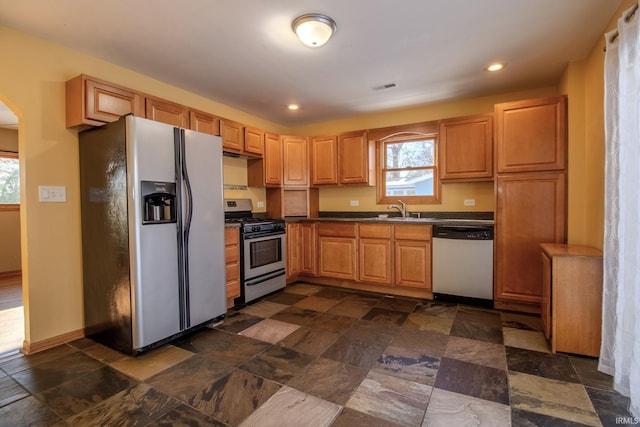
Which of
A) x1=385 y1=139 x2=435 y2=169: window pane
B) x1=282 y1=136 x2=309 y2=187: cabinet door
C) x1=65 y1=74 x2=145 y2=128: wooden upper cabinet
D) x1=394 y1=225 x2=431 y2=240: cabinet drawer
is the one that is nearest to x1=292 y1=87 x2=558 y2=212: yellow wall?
x1=385 y1=139 x2=435 y2=169: window pane

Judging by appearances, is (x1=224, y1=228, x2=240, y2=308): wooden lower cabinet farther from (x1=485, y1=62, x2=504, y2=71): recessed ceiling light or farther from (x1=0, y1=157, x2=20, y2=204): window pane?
(x1=0, y1=157, x2=20, y2=204): window pane

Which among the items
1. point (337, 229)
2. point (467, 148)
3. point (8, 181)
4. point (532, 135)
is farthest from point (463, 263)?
point (8, 181)

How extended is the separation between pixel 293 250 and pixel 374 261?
1111 mm

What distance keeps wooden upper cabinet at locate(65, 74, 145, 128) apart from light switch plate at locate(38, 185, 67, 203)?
20.7 inches

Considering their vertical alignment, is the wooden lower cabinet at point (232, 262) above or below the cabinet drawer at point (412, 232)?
below

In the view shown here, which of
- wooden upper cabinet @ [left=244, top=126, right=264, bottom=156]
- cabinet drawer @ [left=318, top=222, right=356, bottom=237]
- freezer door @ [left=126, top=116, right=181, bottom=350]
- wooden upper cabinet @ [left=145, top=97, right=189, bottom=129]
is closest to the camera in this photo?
freezer door @ [left=126, top=116, right=181, bottom=350]

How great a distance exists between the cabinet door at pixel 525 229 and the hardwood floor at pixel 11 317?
4.34 m

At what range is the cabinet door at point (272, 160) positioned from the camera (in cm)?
417

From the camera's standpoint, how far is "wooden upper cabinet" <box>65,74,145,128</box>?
2.36 metres

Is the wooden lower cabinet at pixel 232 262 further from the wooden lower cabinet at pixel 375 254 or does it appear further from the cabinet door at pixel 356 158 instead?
the cabinet door at pixel 356 158

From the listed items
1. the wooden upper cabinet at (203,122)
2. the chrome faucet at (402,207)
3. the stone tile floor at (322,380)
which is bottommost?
the stone tile floor at (322,380)

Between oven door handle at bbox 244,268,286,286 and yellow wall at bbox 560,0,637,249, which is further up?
yellow wall at bbox 560,0,637,249

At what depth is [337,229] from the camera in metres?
4.09

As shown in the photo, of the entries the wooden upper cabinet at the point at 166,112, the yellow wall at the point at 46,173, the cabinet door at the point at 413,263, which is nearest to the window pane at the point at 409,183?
the cabinet door at the point at 413,263
